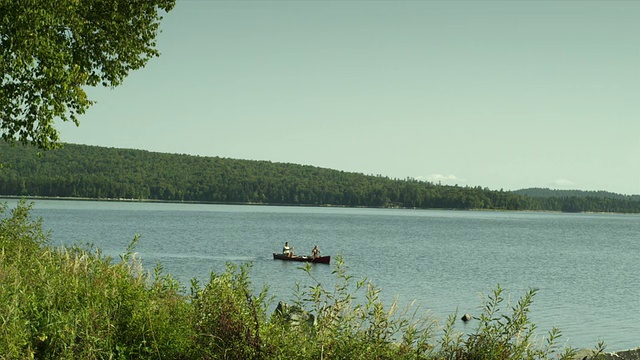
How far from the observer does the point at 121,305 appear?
8367 millimetres

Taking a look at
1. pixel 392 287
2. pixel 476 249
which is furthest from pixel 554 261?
pixel 392 287

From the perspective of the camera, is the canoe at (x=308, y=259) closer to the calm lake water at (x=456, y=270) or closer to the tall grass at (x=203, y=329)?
the calm lake water at (x=456, y=270)

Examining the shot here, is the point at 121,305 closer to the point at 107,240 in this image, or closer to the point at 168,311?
the point at 168,311

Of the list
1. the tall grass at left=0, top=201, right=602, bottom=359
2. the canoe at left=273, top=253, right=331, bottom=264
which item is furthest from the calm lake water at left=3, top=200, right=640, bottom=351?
the tall grass at left=0, top=201, right=602, bottom=359

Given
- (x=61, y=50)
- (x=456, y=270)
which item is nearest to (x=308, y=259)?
(x=456, y=270)

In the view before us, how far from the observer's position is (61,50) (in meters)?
18.7

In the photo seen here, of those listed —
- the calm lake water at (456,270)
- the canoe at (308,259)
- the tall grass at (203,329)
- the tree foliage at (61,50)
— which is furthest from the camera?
the canoe at (308,259)

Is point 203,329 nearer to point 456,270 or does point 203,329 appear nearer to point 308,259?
point 308,259

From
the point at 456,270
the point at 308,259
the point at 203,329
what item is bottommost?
the point at 456,270

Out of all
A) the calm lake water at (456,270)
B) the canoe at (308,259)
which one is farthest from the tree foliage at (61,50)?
the canoe at (308,259)

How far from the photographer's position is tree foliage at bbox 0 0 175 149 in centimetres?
1750

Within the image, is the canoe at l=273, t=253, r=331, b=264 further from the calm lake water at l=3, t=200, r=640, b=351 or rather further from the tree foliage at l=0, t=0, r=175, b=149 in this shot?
the tree foliage at l=0, t=0, r=175, b=149

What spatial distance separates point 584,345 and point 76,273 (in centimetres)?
2014

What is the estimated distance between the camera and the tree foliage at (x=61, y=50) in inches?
689
